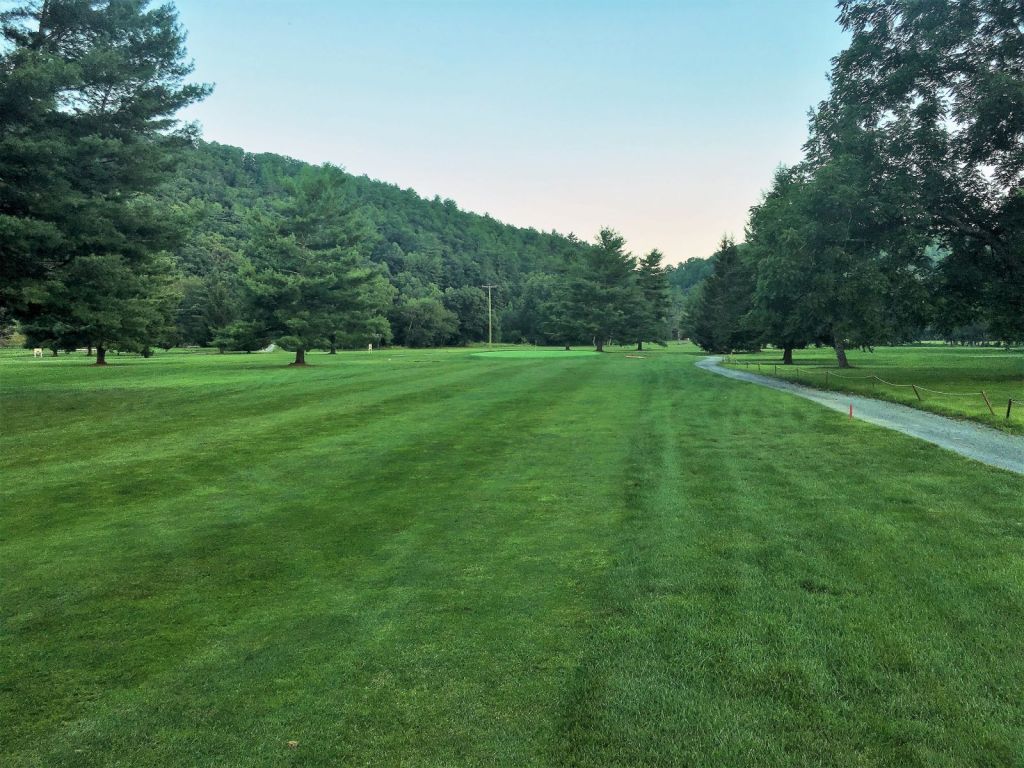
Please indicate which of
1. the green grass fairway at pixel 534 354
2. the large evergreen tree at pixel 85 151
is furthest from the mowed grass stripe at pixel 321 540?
the green grass fairway at pixel 534 354

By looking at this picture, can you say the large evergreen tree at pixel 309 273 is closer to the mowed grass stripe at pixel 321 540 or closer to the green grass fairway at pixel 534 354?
the green grass fairway at pixel 534 354

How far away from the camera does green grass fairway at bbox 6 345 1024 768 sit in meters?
3.14

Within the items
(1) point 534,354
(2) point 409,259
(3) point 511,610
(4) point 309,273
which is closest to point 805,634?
(3) point 511,610

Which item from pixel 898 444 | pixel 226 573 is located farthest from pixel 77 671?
pixel 898 444

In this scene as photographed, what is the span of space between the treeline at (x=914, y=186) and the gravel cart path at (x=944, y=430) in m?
5.41

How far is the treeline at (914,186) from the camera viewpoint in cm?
2219

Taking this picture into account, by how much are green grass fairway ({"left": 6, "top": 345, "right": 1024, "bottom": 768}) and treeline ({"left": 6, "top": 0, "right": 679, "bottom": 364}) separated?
1030 cm

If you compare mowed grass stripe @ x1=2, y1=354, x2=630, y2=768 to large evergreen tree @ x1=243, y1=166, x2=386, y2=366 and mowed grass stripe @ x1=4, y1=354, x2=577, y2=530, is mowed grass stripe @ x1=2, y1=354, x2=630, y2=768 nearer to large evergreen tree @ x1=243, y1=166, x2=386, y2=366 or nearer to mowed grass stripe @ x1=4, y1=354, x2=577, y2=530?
mowed grass stripe @ x1=4, y1=354, x2=577, y2=530

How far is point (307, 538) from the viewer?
20.9 ft

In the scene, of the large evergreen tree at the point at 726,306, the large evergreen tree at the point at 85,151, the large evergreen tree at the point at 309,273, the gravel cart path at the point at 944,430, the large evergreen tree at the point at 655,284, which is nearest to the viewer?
the gravel cart path at the point at 944,430

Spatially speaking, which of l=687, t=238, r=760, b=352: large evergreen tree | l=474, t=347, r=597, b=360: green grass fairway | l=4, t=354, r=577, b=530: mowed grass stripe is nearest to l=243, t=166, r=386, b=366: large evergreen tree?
l=474, t=347, r=597, b=360: green grass fairway

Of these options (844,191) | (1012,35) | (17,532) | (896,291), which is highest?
(1012,35)

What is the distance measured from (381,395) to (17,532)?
1324 centimetres

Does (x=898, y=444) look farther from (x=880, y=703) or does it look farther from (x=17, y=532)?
(x=17, y=532)
